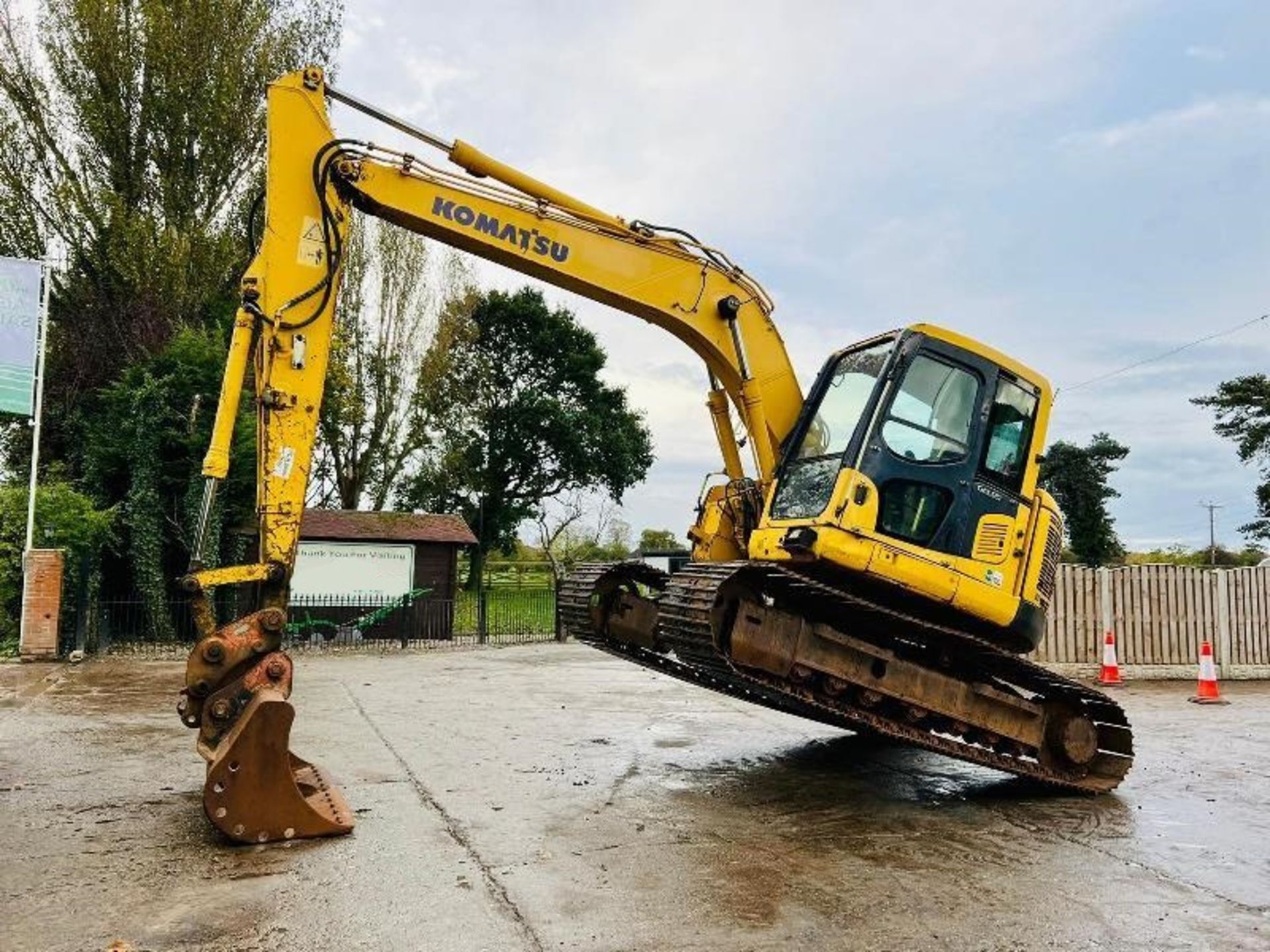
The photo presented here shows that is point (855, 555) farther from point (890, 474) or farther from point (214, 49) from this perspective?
point (214, 49)

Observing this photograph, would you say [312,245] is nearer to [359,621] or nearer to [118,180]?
[359,621]

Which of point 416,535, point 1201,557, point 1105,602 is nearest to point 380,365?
point 416,535

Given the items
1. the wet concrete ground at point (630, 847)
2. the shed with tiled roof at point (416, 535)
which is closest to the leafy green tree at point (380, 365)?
the shed with tiled roof at point (416, 535)

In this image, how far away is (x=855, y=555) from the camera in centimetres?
609

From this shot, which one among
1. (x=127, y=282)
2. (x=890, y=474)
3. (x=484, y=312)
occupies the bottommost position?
(x=890, y=474)

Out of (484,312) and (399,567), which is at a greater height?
(484,312)

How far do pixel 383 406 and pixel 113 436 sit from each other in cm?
900

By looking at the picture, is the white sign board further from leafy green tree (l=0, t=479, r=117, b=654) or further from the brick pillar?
the brick pillar

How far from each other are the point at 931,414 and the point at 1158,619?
9867 mm

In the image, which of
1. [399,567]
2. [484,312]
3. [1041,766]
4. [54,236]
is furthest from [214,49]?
[1041,766]

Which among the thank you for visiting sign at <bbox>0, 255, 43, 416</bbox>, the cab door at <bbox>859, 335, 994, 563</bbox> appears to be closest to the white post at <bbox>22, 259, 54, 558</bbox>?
the thank you for visiting sign at <bbox>0, 255, 43, 416</bbox>

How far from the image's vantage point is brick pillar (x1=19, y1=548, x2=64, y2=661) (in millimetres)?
14172

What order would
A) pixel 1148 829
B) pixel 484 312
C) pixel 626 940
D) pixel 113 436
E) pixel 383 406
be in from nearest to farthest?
pixel 626 940 → pixel 1148 829 → pixel 113 436 → pixel 383 406 → pixel 484 312

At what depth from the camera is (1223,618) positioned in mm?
14273
